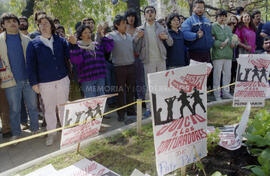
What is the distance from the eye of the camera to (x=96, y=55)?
163 inches

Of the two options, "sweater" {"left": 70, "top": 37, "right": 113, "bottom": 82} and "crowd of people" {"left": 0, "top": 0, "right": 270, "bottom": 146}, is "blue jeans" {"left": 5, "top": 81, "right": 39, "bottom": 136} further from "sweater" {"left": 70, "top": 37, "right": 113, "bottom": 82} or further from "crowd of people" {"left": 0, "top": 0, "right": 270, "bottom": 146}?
"sweater" {"left": 70, "top": 37, "right": 113, "bottom": 82}

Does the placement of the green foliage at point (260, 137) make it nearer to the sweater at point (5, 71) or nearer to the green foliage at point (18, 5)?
the sweater at point (5, 71)

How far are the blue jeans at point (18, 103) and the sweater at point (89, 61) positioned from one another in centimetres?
89

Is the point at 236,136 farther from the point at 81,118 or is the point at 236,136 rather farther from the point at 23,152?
the point at 23,152

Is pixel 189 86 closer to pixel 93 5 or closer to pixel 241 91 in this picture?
pixel 241 91

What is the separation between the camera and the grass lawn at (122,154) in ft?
9.69

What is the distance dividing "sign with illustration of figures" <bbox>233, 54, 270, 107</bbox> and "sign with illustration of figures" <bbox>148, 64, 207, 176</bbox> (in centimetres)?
196

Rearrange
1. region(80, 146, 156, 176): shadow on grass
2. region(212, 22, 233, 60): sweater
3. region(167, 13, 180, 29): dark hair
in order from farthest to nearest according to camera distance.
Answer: region(212, 22, 233, 60): sweater → region(167, 13, 180, 29): dark hair → region(80, 146, 156, 176): shadow on grass

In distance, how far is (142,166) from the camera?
9.62 ft

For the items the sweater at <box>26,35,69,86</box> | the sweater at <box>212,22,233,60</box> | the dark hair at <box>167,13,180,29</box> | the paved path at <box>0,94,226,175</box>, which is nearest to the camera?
the paved path at <box>0,94,226,175</box>

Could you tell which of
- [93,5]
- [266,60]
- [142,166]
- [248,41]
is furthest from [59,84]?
[93,5]

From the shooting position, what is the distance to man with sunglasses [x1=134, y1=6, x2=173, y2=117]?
4523 millimetres

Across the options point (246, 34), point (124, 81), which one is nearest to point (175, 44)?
point (124, 81)

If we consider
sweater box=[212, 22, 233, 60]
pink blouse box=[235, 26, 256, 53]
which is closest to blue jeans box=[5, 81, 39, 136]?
sweater box=[212, 22, 233, 60]
